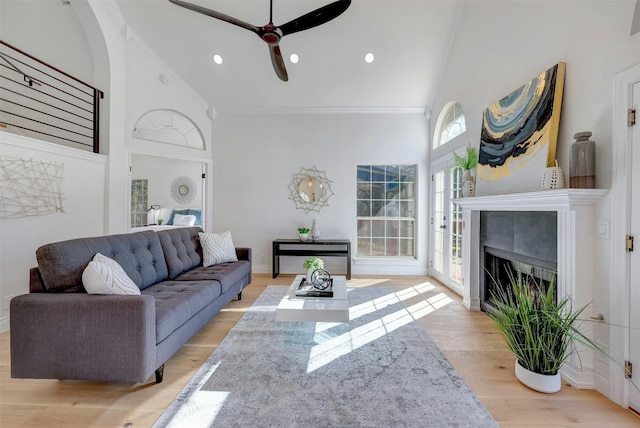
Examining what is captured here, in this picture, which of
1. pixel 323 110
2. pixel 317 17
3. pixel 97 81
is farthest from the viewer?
pixel 323 110

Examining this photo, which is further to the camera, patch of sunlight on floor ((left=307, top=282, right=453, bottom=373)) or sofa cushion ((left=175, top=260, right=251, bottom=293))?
sofa cushion ((left=175, top=260, right=251, bottom=293))

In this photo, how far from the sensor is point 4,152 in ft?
8.79

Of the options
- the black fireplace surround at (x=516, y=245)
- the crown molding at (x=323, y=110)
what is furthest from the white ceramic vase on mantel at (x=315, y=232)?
the black fireplace surround at (x=516, y=245)

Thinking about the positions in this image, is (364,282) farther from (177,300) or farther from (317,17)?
(317,17)

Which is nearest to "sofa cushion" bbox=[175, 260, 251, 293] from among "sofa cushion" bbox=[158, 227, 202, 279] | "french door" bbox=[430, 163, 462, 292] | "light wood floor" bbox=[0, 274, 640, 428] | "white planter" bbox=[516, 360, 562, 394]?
"sofa cushion" bbox=[158, 227, 202, 279]

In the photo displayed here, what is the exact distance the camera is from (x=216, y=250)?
11.9 feet

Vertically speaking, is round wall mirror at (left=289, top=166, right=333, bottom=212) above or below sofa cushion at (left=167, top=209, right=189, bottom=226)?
above

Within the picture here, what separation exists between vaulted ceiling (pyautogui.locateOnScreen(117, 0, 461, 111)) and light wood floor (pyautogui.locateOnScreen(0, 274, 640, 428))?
152 inches

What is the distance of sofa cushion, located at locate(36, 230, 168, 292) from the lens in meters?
1.94

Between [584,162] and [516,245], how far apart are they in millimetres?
1043

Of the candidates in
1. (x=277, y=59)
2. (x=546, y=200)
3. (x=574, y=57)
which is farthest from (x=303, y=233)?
(x=574, y=57)

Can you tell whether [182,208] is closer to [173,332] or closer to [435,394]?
[173,332]

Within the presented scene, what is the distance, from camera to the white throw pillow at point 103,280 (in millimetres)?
1919

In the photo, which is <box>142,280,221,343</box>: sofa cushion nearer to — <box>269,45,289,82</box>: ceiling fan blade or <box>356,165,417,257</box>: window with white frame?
<box>269,45,289,82</box>: ceiling fan blade
